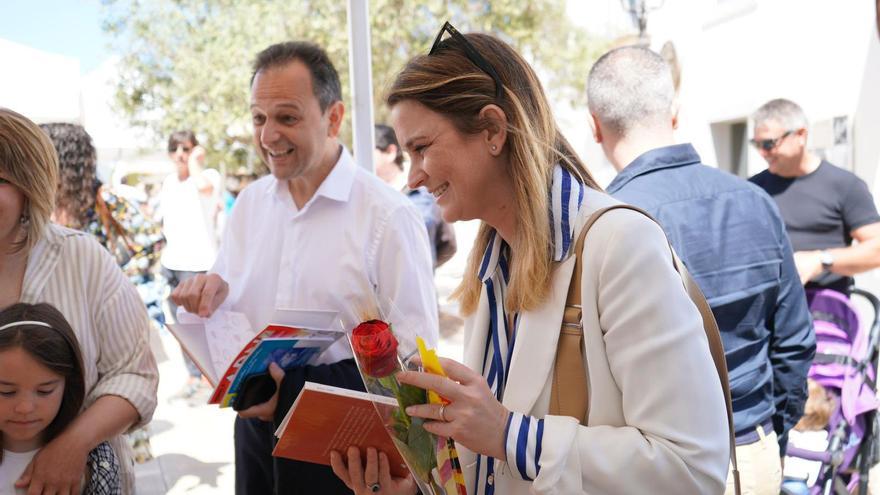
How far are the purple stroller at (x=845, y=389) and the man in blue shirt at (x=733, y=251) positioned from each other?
1212mm

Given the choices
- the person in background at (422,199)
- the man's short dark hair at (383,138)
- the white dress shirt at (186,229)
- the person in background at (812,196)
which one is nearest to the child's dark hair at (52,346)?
the person in background at (422,199)

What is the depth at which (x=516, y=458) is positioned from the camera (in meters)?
1.45

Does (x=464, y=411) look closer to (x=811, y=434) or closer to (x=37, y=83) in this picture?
(x=811, y=434)

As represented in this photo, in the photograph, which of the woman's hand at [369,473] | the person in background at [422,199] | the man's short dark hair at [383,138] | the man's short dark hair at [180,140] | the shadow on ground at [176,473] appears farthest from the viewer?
the man's short dark hair at [180,140]

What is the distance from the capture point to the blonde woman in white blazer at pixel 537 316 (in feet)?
4.71

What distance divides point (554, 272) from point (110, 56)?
42.7ft

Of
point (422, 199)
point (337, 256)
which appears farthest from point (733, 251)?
point (422, 199)

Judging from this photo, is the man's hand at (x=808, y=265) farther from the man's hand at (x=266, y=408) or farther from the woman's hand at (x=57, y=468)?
the woman's hand at (x=57, y=468)

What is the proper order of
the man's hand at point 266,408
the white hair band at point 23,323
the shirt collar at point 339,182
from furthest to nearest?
1. the shirt collar at point 339,182
2. the man's hand at point 266,408
3. the white hair band at point 23,323

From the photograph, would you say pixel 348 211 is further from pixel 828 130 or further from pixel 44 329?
pixel 828 130

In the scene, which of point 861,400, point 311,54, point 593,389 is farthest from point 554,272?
point 861,400

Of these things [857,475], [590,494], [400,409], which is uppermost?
[400,409]

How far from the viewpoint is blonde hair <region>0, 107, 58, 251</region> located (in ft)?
7.03

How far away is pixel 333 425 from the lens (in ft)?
5.49
